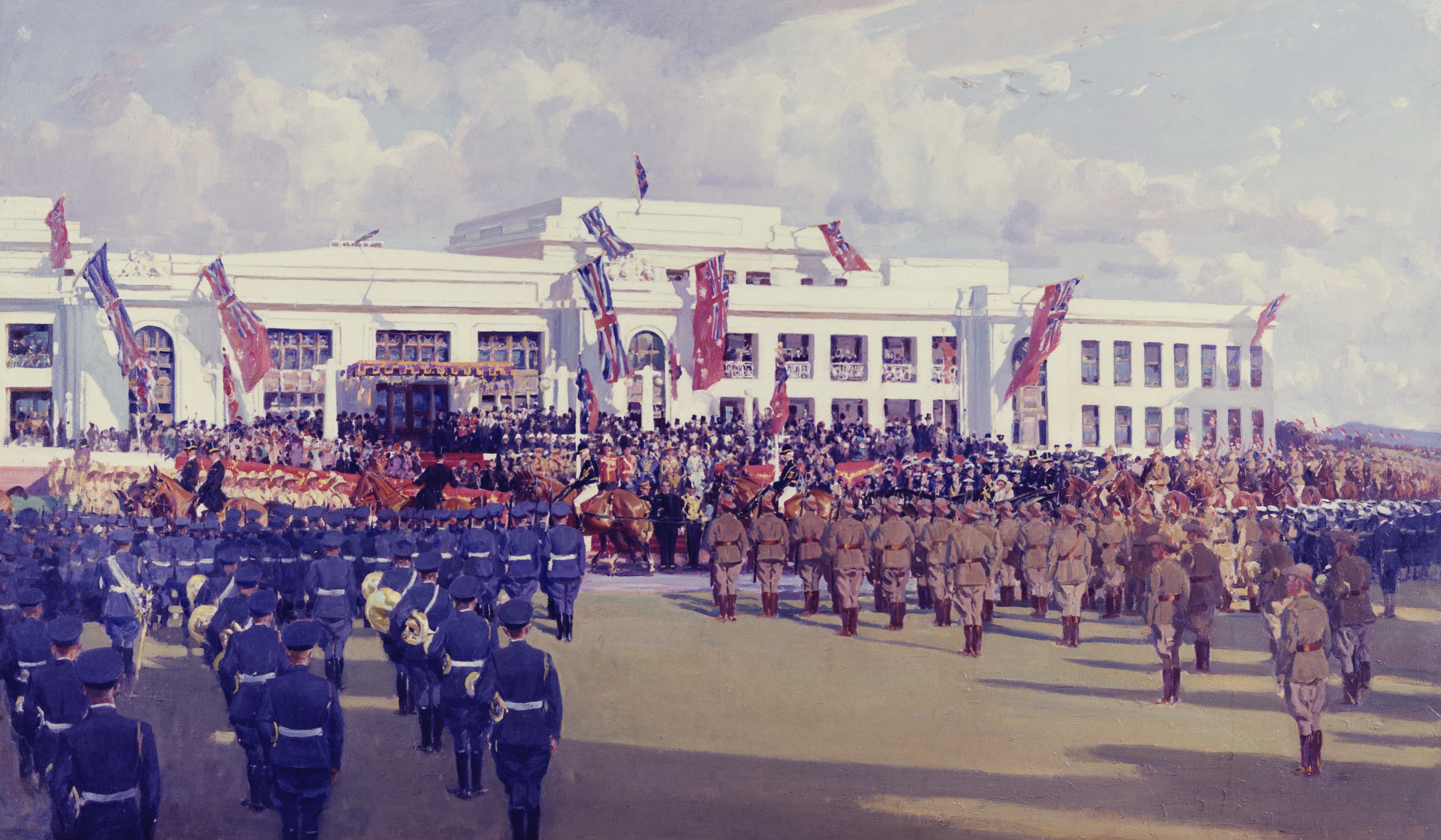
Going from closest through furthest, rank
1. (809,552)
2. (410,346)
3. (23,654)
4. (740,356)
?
(23,654)
(809,552)
(410,346)
(740,356)

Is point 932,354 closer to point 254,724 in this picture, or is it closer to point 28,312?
point 28,312

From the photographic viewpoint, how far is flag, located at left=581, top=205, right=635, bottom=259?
1881 cm

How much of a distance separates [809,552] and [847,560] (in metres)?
0.96

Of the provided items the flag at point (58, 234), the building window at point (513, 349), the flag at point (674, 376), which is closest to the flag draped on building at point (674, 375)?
the flag at point (674, 376)

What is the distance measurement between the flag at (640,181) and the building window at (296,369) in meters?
6.85

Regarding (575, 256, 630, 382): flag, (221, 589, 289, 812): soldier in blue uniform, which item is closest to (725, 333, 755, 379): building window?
(575, 256, 630, 382): flag

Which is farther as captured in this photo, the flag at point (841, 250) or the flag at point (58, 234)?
the flag at point (841, 250)

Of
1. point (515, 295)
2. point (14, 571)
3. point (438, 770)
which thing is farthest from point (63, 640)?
point (515, 295)

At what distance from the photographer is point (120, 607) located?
989 centimetres

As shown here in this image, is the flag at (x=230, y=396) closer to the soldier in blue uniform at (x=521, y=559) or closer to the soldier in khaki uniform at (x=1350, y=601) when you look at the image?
the soldier in blue uniform at (x=521, y=559)

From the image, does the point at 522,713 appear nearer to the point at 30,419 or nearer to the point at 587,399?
the point at 30,419

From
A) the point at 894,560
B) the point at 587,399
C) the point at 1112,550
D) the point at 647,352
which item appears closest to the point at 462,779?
the point at 894,560

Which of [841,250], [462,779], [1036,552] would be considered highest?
[841,250]

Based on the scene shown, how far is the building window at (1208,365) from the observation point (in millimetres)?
14516
